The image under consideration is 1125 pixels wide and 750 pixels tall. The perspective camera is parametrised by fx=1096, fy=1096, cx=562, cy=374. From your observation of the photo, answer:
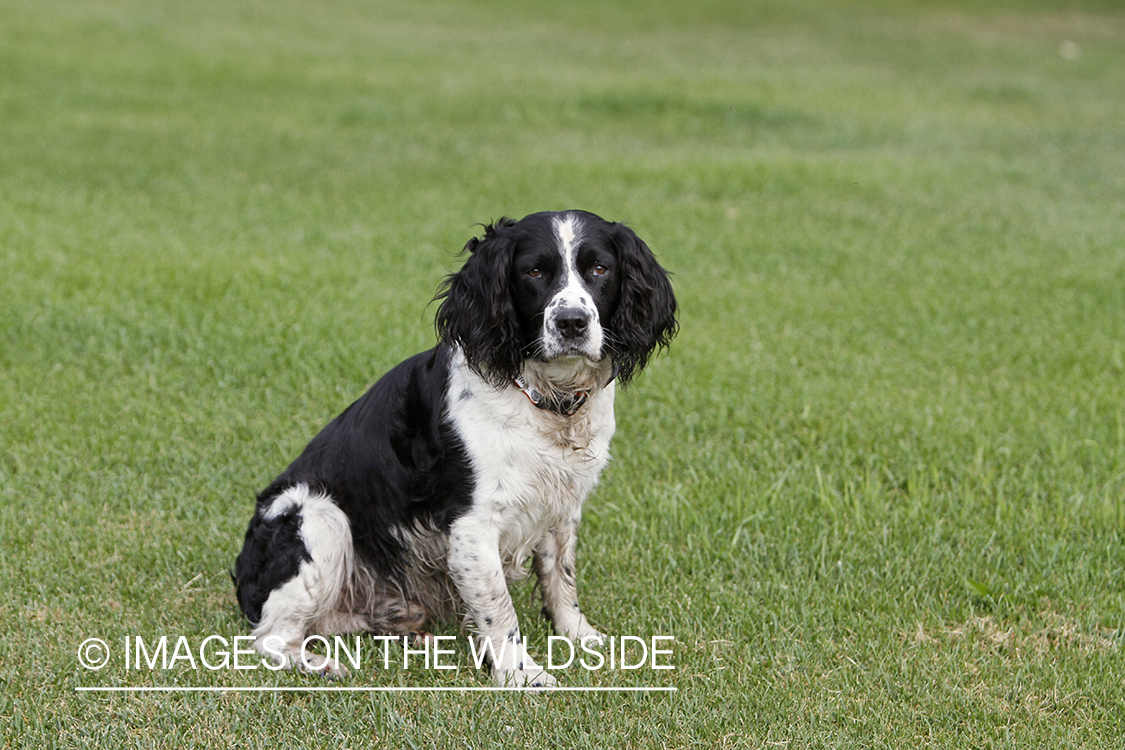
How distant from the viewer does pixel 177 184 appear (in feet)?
34.4

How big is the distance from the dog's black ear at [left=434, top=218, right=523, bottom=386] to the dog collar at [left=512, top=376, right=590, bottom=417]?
0.16ft

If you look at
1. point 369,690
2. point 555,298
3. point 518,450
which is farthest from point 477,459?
point 369,690

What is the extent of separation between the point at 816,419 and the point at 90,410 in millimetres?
3988

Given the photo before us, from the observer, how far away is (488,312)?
3.65 m

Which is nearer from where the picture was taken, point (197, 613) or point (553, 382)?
point (553, 382)

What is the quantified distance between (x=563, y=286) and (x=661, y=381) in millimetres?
3017

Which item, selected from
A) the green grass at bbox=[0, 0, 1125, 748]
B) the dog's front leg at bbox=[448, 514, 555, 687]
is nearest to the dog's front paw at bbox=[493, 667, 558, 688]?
the dog's front leg at bbox=[448, 514, 555, 687]

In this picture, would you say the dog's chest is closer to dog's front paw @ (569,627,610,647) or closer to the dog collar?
the dog collar

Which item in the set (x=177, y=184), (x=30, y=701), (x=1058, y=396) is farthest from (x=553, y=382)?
(x=177, y=184)

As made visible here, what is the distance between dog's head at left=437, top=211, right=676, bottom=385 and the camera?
3.55 meters

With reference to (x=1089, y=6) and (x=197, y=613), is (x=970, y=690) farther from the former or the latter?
(x=1089, y=6)

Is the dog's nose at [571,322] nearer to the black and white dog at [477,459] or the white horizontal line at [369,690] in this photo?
the black and white dog at [477,459]

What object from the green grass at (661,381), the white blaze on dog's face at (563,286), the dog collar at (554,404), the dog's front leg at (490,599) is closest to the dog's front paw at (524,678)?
the dog's front leg at (490,599)

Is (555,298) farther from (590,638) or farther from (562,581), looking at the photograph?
(590,638)
